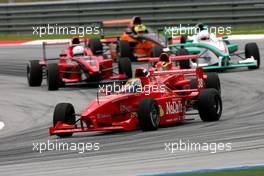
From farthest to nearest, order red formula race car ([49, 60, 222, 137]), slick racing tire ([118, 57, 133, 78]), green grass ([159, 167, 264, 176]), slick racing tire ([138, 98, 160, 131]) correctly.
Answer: slick racing tire ([118, 57, 133, 78]) → red formula race car ([49, 60, 222, 137]) → slick racing tire ([138, 98, 160, 131]) → green grass ([159, 167, 264, 176])

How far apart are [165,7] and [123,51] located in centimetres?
632

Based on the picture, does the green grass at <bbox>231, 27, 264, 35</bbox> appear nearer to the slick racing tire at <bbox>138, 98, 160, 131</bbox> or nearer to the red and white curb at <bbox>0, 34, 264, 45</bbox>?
the red and white curb at <bbox>0, 34, 264, 45</bbox>

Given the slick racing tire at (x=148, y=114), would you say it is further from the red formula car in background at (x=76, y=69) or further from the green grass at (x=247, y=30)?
the green grass at (x=247, y=30)

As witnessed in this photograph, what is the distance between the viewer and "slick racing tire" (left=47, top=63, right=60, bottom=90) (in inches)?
810

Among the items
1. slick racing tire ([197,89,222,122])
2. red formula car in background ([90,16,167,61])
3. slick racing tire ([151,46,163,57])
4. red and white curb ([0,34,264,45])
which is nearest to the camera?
slick racing tire ([197,89,222,122])

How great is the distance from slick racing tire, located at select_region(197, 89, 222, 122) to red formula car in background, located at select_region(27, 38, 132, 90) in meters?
6.37

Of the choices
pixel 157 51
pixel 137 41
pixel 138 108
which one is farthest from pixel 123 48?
pixel 138 108

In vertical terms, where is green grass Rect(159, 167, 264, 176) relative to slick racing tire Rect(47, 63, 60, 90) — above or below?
above

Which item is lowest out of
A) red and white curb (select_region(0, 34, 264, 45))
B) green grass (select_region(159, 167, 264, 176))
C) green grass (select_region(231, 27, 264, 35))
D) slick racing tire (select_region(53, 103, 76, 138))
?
red and white curb (select_region(0, 34, 264, 45))

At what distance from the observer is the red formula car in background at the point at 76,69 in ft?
67.9

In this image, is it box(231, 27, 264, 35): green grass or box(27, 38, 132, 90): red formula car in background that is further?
box(231, 27, 264, 35): green grass

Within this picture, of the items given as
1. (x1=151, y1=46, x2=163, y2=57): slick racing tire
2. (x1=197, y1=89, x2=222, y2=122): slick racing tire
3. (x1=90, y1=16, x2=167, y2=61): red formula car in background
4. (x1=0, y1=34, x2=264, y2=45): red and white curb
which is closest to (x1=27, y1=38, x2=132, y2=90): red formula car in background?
(x1=151, y1=46, x2=163, y2=57): slick racing tire

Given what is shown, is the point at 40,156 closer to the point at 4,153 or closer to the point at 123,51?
the point at 4,153

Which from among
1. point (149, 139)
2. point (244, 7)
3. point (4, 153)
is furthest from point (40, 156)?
point (244, 7)
